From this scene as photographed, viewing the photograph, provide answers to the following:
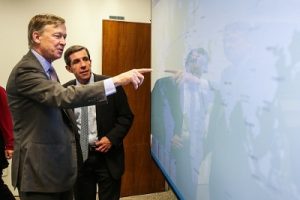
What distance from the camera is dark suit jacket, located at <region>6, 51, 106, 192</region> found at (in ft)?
4.79

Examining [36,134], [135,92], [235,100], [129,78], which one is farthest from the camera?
[135,92]

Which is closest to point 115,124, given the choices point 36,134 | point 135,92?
point 36,134

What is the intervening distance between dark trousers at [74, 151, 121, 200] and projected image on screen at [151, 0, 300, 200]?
0.53 metres

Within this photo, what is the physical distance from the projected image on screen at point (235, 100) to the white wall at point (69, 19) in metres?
1.81

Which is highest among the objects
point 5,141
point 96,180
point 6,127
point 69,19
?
point 69,19

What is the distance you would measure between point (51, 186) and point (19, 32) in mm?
2393

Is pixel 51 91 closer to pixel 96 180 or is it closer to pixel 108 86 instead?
pixel 108 86

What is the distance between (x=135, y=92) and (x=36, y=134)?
79.8 inches

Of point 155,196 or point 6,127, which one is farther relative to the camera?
point 155,196

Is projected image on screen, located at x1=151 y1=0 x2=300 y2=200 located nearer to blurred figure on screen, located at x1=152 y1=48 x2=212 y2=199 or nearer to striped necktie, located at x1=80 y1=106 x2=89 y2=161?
blurred figure on screen, located at x1=152 y1=48 x2=212 y2=199

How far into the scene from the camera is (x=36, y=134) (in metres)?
1.53

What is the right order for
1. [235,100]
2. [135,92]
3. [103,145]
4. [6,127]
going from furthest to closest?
[135,92] < [6,127] < [103,145] < [235,100]

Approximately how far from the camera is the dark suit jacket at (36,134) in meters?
1.46

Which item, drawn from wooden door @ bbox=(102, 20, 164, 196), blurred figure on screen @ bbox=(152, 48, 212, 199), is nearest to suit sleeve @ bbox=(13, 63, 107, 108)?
blurred figure on screen @ bbox=(152, 48, 212, 199)
